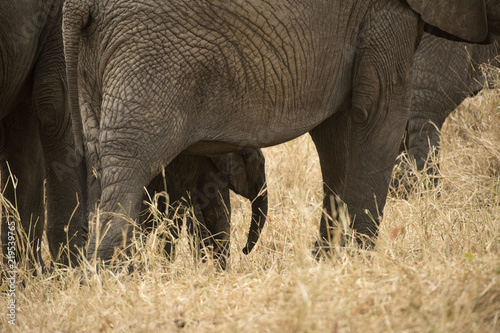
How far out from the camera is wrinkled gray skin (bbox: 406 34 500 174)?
202 inches

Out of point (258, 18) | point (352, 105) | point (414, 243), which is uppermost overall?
point (258, 18)

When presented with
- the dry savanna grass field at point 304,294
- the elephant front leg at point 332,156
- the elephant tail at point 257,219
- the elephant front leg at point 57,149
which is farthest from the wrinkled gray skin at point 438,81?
the elephant front leg at point 57,149

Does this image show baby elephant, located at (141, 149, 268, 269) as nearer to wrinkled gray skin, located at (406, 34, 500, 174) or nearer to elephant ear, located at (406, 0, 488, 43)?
elephant ear, located at (406, 0, 488, 43)

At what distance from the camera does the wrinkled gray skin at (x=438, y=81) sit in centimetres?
514

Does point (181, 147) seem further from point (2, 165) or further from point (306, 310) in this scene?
point (2, 165)

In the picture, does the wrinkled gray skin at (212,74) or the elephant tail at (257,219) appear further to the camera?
the elephant tail at (257,219)

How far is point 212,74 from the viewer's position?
3029mm

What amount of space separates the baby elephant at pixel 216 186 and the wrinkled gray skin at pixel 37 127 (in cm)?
46

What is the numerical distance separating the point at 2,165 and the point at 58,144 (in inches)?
19.6

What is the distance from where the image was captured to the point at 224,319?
2.51 m

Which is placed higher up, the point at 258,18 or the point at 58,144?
the point at 258,18

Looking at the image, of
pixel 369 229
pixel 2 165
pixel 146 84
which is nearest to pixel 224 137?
pixel 146 84

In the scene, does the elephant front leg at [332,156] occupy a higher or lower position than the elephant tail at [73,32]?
lower

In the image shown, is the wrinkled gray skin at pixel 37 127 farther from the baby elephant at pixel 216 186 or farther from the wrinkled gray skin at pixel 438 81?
the wrinkled gray skin at pixel 438 81
